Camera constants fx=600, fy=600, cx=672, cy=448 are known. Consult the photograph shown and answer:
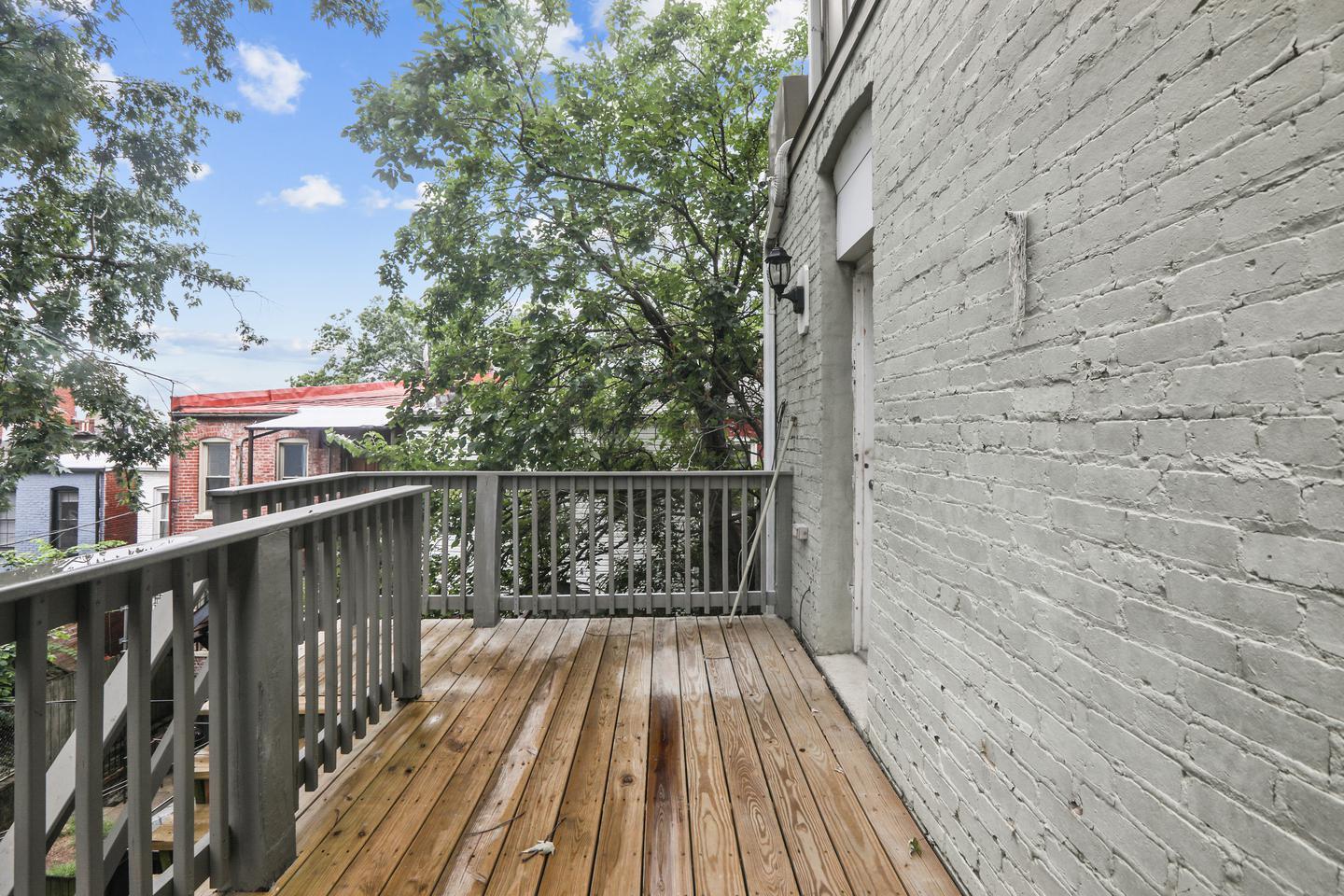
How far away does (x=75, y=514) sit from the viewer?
999cm

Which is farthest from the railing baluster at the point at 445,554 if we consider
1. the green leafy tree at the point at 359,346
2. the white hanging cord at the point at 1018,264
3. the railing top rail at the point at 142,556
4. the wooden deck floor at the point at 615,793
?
the green leafy tree at the point at 359,346

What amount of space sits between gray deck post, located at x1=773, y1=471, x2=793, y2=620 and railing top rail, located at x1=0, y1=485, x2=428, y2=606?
2.55 metres

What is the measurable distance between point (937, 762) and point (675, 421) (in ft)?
14.9

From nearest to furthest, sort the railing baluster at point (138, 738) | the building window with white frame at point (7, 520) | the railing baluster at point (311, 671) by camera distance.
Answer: the railing baluster at point (138, 738) < the railing baluster at point (311, 671) < the building window with white frame at point (7, 520)

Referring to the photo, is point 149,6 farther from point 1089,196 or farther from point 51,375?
point 1089,196

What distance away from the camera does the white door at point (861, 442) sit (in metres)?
2.87

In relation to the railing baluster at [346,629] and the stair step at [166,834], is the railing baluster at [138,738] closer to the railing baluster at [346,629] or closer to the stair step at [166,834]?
the stair step at [166,834]

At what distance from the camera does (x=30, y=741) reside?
3.05 ft

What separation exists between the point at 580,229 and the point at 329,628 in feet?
14.7

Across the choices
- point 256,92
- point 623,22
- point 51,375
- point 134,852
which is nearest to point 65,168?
point 51,375

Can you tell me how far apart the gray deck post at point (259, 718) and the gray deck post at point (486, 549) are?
2.04 m

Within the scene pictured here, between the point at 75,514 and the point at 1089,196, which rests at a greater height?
the point at 1089,196

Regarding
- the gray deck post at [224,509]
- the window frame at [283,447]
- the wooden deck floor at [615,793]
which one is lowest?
the wooden deck floor at [615,793]

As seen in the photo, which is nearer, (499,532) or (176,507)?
(499,532)
